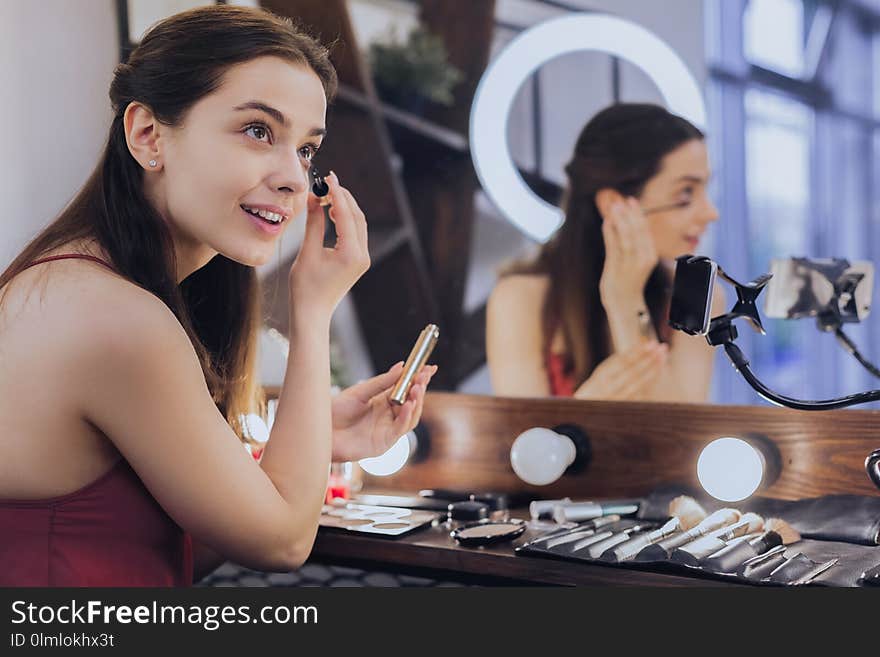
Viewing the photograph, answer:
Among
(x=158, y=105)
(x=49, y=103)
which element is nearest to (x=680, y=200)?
(x=158, y=105)

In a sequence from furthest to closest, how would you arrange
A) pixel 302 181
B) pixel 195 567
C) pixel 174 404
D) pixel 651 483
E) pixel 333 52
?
pixel 333 52, pixel 651 483, pixel 195 567, pixel 302 181, pixel 174 404

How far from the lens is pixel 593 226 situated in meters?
1.29

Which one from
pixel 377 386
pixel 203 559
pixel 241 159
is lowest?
pixel 203 559

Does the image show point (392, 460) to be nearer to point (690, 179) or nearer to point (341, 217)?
point (341, 217)

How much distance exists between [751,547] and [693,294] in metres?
0.27

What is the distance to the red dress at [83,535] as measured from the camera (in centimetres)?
85

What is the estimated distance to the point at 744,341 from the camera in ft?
3.82

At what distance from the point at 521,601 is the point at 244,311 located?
51cm

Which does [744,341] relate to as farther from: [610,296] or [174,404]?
[174,404]

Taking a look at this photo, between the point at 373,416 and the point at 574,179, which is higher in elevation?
the point at 574,179

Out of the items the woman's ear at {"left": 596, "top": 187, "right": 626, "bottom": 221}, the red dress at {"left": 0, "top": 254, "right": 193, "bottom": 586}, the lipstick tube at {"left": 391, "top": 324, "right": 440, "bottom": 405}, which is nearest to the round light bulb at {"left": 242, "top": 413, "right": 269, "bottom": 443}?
the lipstick tube at {"left": 391, "top": 324, "right": 440, "bottom": 405}

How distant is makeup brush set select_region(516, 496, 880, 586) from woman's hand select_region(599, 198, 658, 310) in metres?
0.31

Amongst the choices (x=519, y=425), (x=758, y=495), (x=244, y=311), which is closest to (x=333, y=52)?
(x=244, y=311)

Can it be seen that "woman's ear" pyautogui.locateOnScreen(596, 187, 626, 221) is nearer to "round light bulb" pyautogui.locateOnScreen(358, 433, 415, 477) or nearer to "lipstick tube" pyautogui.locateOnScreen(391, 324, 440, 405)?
"lipstick tube" pyautogui.locateOnScreen(391, 324, 440, 405)
